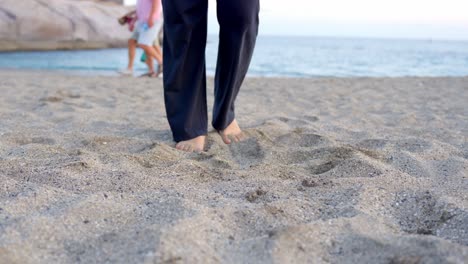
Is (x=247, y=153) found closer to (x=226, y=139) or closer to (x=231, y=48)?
(x=226, y=139)

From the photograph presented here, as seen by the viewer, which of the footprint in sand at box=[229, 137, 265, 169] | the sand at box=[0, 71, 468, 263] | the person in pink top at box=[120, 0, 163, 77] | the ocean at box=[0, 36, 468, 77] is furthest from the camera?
the ocean at box=[0, 36, 468, 77]

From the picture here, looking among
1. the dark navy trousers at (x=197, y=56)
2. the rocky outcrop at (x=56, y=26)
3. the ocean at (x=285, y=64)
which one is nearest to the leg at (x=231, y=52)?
the dark navy trousers at (x=197, y=56)

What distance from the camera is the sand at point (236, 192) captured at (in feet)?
3.71

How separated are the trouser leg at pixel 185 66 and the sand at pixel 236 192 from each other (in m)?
0.14

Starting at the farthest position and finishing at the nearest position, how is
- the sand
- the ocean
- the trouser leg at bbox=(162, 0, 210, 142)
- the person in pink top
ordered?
the ocean
the person in pink top
the trouser leg at bbox=(162, 0, 210, 142)
the sand

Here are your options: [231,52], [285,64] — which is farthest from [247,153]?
[285,64]

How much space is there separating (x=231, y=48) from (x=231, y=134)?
1.46ft

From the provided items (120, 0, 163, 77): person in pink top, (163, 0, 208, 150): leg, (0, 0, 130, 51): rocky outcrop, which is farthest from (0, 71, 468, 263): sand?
(0, 0, 130, 51): rocky outcrop

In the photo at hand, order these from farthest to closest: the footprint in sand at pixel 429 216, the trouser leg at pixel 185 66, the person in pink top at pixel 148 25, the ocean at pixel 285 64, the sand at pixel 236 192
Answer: the ocean at pixel 285 64
the person in pink top at pixel 148 25
the trouser leg at pixel 185 66
the footprint in sand at pixel 429 216
the sand at pixel 236 192

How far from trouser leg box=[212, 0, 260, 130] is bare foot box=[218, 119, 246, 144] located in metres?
0.02

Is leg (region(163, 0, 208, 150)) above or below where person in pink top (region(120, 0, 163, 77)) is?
above

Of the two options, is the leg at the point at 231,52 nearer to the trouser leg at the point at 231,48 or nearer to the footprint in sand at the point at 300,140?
the trouser leg at the point at 231,48

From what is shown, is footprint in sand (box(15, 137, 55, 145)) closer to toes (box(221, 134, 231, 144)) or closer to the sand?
the sand

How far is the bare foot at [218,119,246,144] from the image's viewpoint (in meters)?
2.41
